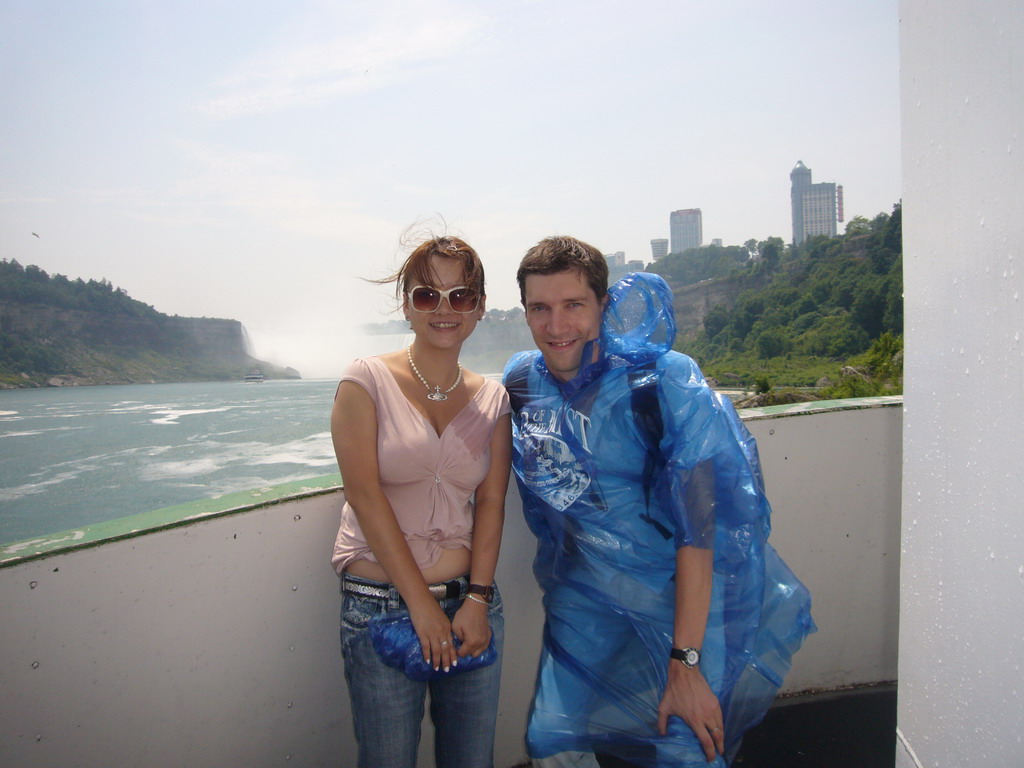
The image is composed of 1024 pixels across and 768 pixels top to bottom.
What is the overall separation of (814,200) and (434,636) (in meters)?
128

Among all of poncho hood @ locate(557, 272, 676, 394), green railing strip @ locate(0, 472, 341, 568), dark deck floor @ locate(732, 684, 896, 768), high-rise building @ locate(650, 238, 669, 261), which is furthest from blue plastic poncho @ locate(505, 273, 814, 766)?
high-rise building @ locate(650, 238, 669, 261)

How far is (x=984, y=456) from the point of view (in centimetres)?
96

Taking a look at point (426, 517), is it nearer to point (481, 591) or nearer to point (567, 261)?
point (481, 591)

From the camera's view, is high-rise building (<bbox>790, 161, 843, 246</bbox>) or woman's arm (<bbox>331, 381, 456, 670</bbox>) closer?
woman's arm (<bbox>331, 381, 456, 670</bbox>)

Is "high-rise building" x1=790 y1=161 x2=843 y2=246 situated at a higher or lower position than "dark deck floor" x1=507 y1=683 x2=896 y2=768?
higher

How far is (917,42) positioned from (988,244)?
434 mm

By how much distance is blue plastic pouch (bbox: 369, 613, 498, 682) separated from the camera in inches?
48.4

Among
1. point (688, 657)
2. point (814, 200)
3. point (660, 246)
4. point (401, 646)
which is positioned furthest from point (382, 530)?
point (814, 200)

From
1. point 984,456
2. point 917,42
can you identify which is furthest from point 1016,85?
point 984,456

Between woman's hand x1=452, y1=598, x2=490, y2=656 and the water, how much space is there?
1524 mm

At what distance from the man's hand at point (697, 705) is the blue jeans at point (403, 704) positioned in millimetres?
370

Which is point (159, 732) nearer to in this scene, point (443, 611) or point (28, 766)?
point (28, 766)

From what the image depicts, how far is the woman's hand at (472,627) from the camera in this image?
1279 mm

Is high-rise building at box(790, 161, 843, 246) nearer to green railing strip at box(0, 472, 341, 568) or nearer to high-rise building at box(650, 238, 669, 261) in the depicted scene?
high-rise building at box(650, 238, 669, 261)
